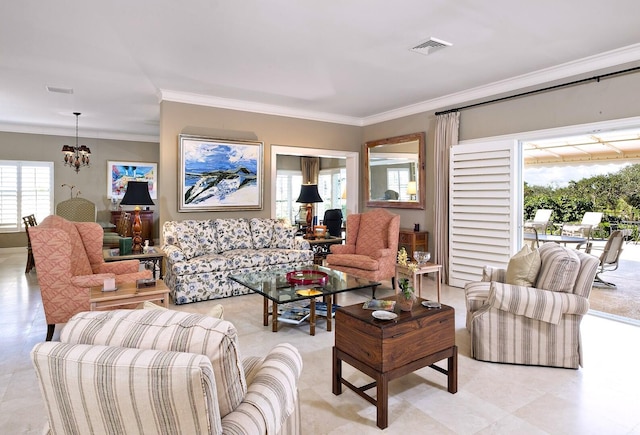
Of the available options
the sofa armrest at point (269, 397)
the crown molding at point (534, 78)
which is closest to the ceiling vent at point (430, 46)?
the crown molding at point (534, 78)

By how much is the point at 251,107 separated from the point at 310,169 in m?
5.27

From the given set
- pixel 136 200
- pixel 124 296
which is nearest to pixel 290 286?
pixel 124 296

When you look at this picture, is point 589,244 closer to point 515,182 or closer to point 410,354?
point 515,182

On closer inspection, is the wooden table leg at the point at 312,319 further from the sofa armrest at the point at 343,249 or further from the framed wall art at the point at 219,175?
the framed wall art at the point at 219,175

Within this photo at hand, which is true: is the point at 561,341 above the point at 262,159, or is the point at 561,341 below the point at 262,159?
below

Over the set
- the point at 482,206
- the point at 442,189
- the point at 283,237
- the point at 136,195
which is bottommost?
the point at 283,237

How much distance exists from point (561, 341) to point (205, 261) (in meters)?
3.76

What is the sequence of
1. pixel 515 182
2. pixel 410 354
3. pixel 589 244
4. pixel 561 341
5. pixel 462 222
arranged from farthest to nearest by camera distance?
1. pixel 589 244
2. pixel 462 222
3. pixel 515 182
4. pixel 561 341
5. pixel 410 354

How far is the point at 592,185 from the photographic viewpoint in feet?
29.7

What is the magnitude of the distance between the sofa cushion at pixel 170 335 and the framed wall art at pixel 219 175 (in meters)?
4.63

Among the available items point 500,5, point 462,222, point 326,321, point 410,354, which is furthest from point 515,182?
point 410,354

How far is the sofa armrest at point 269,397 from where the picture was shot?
125 centimetres

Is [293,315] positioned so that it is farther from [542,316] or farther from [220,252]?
[542,316]

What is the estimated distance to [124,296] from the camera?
3.19 m
